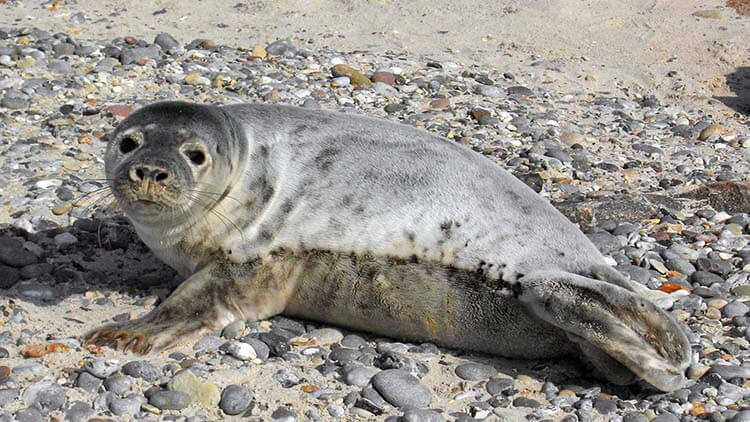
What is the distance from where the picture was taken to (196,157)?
4129 mm

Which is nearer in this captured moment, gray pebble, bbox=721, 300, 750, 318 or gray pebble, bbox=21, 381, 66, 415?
gray pebble, bbox=21, 381, 66, 415

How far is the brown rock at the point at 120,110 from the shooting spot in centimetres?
659

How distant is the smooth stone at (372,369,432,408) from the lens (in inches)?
145

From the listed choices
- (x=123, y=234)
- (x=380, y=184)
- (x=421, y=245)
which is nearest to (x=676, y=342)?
(x=421, y=245)

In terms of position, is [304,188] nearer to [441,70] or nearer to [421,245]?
[421,245]

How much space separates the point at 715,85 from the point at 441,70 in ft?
6.53

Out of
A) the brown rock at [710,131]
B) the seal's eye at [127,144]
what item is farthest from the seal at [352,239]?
the brown rock at [710,131]

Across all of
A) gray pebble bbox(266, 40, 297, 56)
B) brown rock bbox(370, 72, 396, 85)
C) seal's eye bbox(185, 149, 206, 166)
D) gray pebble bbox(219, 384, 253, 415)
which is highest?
seal's eye bbox(185, 149, 206, 166)

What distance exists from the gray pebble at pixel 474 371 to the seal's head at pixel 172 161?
3.75ft

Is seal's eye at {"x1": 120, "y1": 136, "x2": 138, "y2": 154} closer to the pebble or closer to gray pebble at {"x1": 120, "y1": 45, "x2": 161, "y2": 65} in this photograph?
the pebble

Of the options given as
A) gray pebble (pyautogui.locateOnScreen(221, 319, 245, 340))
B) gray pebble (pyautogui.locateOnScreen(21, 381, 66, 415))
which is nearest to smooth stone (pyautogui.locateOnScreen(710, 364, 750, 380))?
gray pebble (pyautogui.locateOnScreen(221, 319, 245, 340))

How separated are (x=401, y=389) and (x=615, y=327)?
2.46 ft

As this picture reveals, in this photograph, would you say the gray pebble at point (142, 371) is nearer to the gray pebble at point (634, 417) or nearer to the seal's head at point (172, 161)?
the seal's head at point (172, 161)

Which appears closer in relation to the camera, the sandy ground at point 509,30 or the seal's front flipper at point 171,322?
the seal's front flipper at point 171,322
